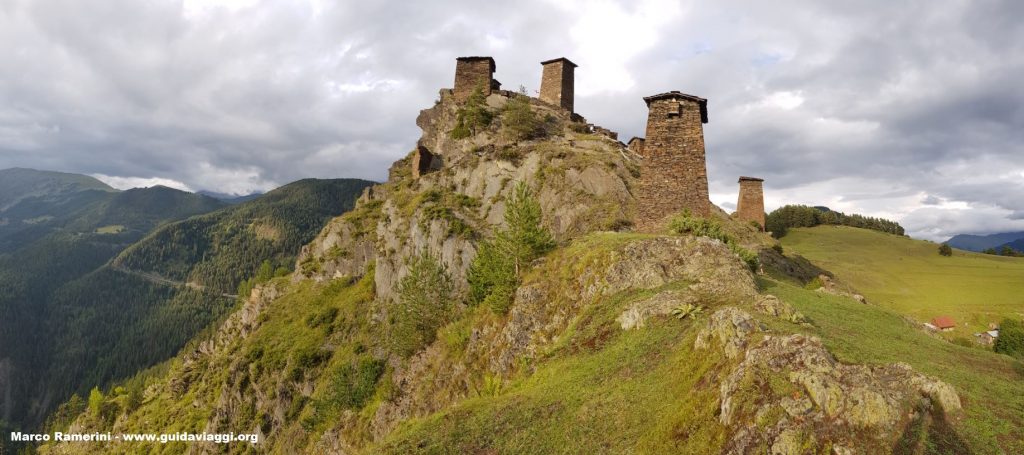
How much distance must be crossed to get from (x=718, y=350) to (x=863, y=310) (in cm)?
1414

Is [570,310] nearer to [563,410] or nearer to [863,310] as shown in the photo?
[563,410]

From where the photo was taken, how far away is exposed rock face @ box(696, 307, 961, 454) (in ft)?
27.5

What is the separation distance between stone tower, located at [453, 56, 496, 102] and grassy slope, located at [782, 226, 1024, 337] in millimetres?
56420

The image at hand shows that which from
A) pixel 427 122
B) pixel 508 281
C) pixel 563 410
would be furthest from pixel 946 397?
pixel 427 122

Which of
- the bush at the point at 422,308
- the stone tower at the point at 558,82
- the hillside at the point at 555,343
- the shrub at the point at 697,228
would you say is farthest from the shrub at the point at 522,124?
the shrub at the point at 697,228

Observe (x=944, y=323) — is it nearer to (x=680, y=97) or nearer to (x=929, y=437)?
(x=680, y=97)

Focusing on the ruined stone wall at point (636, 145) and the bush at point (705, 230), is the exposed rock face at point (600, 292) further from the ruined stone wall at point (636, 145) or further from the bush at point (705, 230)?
the ruined stone wall at point (636, 145)

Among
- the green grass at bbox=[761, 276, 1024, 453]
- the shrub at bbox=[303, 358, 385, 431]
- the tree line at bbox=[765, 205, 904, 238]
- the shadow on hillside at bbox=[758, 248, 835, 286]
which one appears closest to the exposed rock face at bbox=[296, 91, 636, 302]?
the shrub at bbox=[303, 358, 385, 431]

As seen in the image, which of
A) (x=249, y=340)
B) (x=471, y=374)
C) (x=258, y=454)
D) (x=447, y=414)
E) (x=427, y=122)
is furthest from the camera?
(x=427, y=122)

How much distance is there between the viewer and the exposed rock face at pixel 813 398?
8375 millimetres

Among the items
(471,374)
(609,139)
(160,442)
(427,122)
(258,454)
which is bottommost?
(160,442)

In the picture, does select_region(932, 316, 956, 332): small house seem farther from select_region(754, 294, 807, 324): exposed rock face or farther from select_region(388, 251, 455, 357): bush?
select_region(388, 251, 455, 357): bush

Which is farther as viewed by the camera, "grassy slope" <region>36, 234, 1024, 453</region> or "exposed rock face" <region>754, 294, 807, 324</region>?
"exposed rock face" <region>754, 294, 807, 324</region>

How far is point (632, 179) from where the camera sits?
4466 cm
